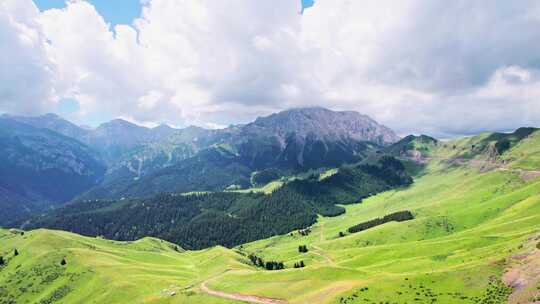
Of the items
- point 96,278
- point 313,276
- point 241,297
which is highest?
point 96,278

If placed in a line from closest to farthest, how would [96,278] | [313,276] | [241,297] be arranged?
[241,297], [313,276], [96,278]

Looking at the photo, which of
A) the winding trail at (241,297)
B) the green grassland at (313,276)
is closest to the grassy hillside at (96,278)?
the green grassland at (313,276)

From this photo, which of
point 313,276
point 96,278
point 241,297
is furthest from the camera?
point 96,278

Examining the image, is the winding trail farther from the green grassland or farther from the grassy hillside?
the grassy hillside

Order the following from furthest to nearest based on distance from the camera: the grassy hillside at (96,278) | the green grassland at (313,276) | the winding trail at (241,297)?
the grassy hillside at (96,278) → the winding trail at (241,297) → the green grassland at (313,276)

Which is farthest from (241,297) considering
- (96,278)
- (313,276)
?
(96,278)

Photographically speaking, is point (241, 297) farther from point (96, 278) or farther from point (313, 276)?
point (96, 278)

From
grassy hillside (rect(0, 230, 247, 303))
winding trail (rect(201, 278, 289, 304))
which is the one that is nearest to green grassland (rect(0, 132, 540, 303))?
grassy hillside (rect(0, 230, 247, 303))

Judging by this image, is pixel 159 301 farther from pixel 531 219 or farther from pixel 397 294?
pixel 531 219

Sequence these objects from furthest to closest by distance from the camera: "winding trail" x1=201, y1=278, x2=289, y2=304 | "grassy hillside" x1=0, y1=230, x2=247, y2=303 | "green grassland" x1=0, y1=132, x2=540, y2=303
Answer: "grassy hillside" x1=0, y1=230, x2=247, y2=303, "winding trail" x1=201, y1=278, x2=289, y2=304, "green grassland" x1=0, y1=132, x2=540, y2=303

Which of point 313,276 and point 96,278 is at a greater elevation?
point 96,278

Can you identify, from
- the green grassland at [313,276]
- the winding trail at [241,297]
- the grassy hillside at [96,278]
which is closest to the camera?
the green grassland at [313,276]

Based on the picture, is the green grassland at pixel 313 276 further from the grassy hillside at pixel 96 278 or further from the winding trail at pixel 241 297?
the winding trail at pixel 241 297

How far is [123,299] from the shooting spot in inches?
4906
